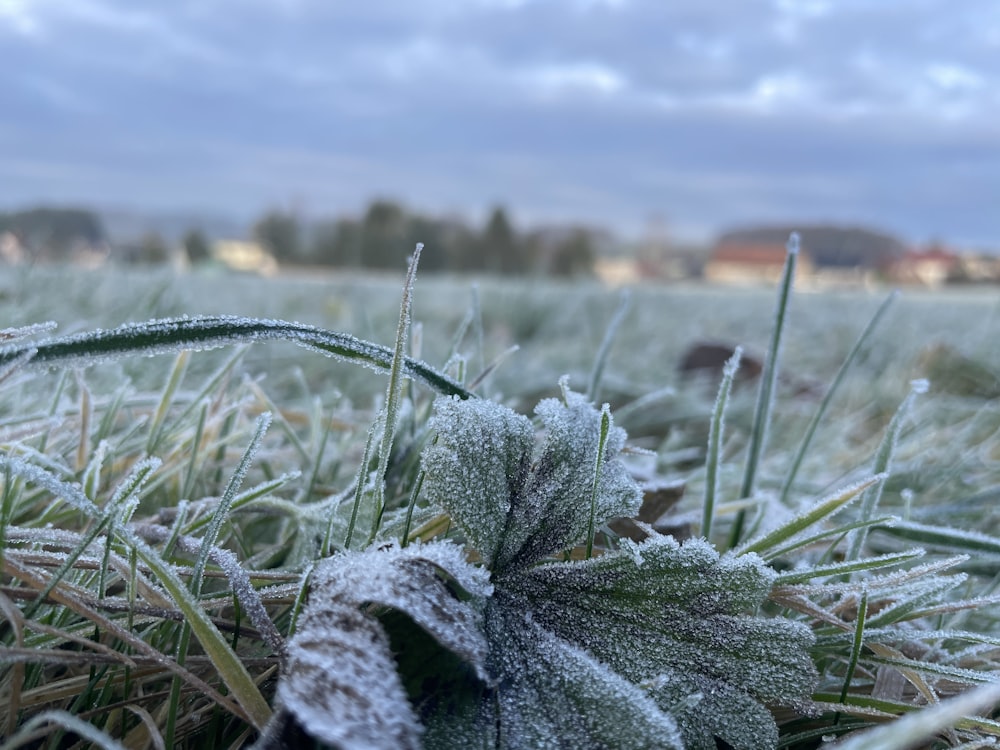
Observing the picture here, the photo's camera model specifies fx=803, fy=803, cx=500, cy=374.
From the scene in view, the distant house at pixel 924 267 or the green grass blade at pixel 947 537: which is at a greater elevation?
the distant house at pixel 924 267

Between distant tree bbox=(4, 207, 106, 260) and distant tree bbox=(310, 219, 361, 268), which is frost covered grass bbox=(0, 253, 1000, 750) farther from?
distant tree bbox=(310, 219, 361, 268)

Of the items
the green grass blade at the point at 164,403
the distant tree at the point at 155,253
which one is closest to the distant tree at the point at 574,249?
the distant tree at the point at 155,253

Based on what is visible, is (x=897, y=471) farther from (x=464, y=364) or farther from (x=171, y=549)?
(x=171, y=549)

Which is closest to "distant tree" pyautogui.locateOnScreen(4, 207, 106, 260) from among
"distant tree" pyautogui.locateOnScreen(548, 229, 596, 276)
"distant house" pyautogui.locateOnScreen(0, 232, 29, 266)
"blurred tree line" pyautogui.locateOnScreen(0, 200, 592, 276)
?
"distant house" pyautogui.locateOnScreen(0, 232, 29, 266)

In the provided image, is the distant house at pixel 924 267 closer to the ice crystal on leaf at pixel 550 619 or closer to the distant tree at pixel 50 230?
the distant tree at pixel 50 230

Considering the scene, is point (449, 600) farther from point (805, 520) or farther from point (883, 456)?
point (883, 456)

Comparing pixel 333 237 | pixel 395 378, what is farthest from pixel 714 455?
pixel 333 237
